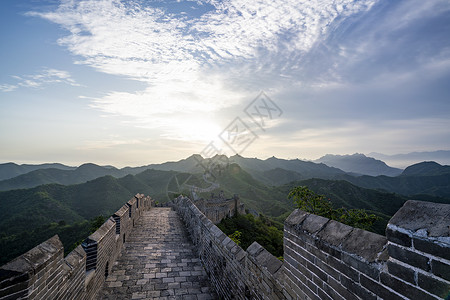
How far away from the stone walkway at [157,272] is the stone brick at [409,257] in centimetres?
413

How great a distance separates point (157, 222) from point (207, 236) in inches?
246

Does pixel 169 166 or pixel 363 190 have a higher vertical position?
pixel 169 166

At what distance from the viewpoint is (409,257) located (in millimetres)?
1178

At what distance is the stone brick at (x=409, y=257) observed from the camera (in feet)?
3.65

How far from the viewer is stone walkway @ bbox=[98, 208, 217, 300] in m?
4.45

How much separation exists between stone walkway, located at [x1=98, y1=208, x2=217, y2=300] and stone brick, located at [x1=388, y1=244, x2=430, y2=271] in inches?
162

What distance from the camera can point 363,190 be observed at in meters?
50.4

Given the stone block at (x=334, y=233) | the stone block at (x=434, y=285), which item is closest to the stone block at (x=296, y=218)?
the stone block at (x=334, y=233)

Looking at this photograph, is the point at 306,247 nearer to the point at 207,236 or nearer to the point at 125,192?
the point at 207,236

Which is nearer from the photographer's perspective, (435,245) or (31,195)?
(435,245)

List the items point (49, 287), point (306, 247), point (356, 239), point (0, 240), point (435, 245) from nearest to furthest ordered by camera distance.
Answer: point (435, 245) → point (356, 239) → point (306, 247) → point (49, 287) → point (0, 240)

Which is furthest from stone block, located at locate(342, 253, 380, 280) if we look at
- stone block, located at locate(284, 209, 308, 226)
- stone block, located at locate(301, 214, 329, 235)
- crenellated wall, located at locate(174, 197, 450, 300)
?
Result: stone block, located at locate(284, 209, 308, 226)

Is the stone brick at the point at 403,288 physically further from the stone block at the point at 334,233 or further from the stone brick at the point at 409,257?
the stone block at the point at 334,233

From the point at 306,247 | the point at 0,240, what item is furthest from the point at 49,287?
the point at 0,240
